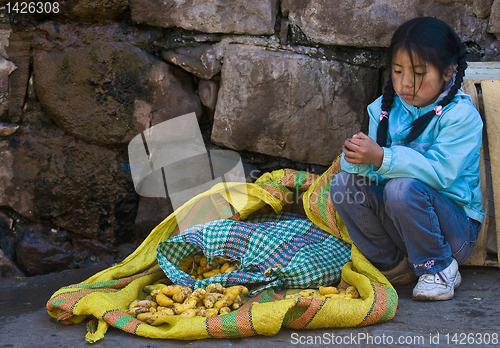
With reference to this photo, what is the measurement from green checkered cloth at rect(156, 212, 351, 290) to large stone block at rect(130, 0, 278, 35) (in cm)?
98

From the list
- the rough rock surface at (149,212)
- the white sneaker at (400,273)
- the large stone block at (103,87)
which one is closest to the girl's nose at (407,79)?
the white sneaker at (400,273)

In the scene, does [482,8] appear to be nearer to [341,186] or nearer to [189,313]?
[341,186]

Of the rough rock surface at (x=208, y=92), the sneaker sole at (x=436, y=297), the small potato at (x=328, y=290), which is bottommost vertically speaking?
the small potato at (x=328, y=290)

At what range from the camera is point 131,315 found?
1.60m

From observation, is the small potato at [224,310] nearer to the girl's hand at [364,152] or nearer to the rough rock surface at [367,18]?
the girl's hand at [364,152]

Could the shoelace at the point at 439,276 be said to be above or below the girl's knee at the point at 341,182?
below

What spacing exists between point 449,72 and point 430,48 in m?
0.15

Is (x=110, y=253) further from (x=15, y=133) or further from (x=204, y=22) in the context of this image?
(x=204, y=22)

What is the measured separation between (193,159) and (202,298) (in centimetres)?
89

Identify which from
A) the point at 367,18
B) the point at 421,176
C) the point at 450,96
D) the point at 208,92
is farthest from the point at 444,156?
the point at 208,92

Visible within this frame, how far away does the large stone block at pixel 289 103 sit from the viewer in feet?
7.48

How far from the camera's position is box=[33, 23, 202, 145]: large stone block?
219 cm

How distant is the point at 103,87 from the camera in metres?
2.23

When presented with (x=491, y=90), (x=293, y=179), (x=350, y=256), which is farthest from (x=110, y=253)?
(x=491, y=90)
